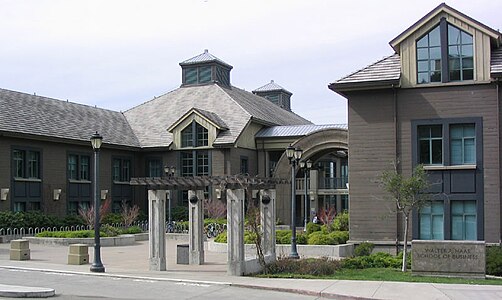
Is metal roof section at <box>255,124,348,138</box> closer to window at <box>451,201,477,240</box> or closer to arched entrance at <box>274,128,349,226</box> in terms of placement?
arched entrance at <box>274,128,349,226</box>

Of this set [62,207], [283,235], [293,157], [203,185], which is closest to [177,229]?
[62,207]

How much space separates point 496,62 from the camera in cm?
2858

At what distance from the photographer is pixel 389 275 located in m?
21.6

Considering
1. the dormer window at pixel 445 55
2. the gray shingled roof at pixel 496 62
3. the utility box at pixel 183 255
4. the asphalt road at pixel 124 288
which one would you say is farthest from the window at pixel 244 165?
the asphalt road at pixel 124 288

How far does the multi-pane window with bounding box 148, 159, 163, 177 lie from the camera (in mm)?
52844

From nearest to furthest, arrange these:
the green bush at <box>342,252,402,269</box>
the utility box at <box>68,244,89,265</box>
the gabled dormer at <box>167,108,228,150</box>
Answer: the green bush at <box>342,252,402,269</box> < the utility box at <box>68,244,89,265</box> < the gabled dormer at <box>167,108,228,150</box>

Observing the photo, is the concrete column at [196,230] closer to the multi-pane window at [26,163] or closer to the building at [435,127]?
the building at [435,127]

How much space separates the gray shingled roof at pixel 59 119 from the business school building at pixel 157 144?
0.10m

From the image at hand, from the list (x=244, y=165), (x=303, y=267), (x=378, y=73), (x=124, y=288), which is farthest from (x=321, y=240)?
(x=244, y=165)

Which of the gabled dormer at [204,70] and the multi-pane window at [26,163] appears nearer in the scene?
the multi-pane window at [26,163]

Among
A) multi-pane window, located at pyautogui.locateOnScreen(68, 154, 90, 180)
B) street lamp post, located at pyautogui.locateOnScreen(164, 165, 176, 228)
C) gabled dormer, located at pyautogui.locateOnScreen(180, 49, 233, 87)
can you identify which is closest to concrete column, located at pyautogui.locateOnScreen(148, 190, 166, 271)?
street lamp post, located at pyautogui.locateOnScreen(164, 165, 176, 228)

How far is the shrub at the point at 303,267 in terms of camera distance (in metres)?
21.7

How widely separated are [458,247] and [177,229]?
1046 inches

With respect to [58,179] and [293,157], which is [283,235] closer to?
[293,157]
